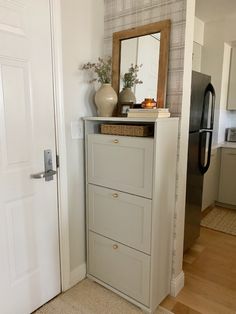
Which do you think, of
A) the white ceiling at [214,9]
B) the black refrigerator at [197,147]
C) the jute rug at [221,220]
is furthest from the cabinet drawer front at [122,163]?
the white ceiling at [214,9]

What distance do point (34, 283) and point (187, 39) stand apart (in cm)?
195

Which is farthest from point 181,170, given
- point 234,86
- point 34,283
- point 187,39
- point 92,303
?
point 234,86

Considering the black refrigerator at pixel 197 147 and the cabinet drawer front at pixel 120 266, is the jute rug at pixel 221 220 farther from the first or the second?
the cabinet drawer front at pixel 120 266

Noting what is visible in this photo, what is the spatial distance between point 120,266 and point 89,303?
0.35 metres

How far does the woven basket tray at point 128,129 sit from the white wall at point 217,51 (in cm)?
228

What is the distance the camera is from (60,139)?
1.76 m

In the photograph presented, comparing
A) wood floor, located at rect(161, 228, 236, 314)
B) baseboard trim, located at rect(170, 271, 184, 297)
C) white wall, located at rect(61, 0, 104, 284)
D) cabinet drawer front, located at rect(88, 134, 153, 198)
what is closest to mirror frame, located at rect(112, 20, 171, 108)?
white wall, located at rect(61, 0, 104, 284)

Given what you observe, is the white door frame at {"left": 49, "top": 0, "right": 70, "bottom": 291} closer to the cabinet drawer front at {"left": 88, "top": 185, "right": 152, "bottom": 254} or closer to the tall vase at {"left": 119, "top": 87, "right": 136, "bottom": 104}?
A: the cabinet drawer front at {"left": 88, "top": 185, "right": 152, "bottom": 254}

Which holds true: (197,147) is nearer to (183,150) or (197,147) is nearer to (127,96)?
(183,150)

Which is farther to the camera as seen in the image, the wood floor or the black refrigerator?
the black refrigerator

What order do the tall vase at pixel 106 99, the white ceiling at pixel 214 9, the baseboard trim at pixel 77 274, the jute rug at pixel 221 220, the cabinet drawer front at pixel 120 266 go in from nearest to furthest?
the cabinet drawer front at pixel 120 266, the tall vase at pixel 106 99, the baseboard trim at pixel 77 274, the white ceiling at pixel 214 9, the jute rug at pixel 221 220

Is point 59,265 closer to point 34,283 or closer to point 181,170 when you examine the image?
point 34,283

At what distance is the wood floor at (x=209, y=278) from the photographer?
1798 millimetres

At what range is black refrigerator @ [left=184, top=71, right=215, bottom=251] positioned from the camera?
2.20 metres
